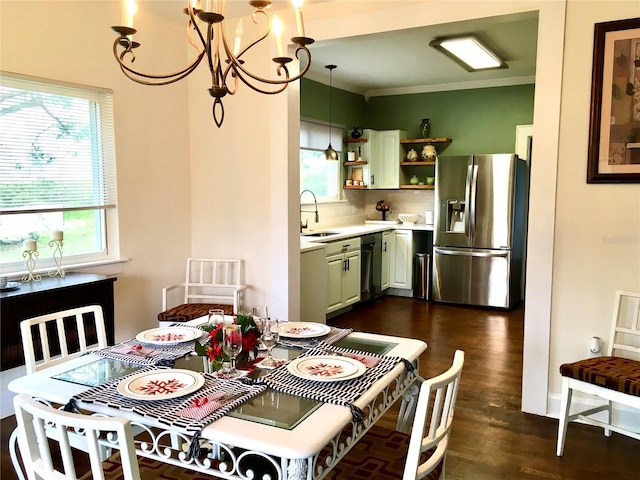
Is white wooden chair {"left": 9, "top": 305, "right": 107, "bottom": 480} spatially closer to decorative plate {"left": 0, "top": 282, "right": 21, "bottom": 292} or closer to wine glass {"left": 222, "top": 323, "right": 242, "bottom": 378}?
decorative plate {"left": 0, "top": 282, "right": 21, "bottom": 292}

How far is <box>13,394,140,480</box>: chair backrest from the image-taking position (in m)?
1.14

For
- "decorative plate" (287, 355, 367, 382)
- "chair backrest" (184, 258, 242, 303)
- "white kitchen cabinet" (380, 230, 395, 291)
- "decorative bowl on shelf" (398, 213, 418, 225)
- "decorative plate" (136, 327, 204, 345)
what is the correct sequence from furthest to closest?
"decorative bowl on shelf" (398, 213, 418, 225), "white kitchen cabinet" (380, 230, 395, 291), "chair backrest" (184, 258, 242, 303), "decorative plate" (136, 327, 204, 345), "decorative plate" (287, 355, 367, 382)

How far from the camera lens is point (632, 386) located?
231 centimetres

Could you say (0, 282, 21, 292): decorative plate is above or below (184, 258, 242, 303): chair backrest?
above

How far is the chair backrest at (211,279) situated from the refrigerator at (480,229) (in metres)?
2.80

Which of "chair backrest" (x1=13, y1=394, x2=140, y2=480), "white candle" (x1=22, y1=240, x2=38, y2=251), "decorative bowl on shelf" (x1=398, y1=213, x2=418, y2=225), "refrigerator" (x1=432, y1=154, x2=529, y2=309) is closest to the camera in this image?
"chair backrest" (x1=13, y1=394, x2=140, y2=480)

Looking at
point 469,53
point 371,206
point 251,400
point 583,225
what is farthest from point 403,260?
point 251,400

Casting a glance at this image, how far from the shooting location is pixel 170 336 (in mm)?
2148

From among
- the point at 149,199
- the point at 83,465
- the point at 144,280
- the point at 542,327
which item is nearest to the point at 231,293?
the point at 144,280

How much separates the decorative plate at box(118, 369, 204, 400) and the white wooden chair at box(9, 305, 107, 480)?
353mm

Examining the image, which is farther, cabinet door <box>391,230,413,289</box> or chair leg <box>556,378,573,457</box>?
cabinet door <box>391,230,413,289</box>

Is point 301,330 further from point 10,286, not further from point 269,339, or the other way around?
point 10,286

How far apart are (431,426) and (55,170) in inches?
111

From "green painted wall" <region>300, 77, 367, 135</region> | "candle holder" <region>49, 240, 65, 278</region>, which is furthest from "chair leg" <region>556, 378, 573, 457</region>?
"green painted wall" <region>300, 77, 367, 135</region>
